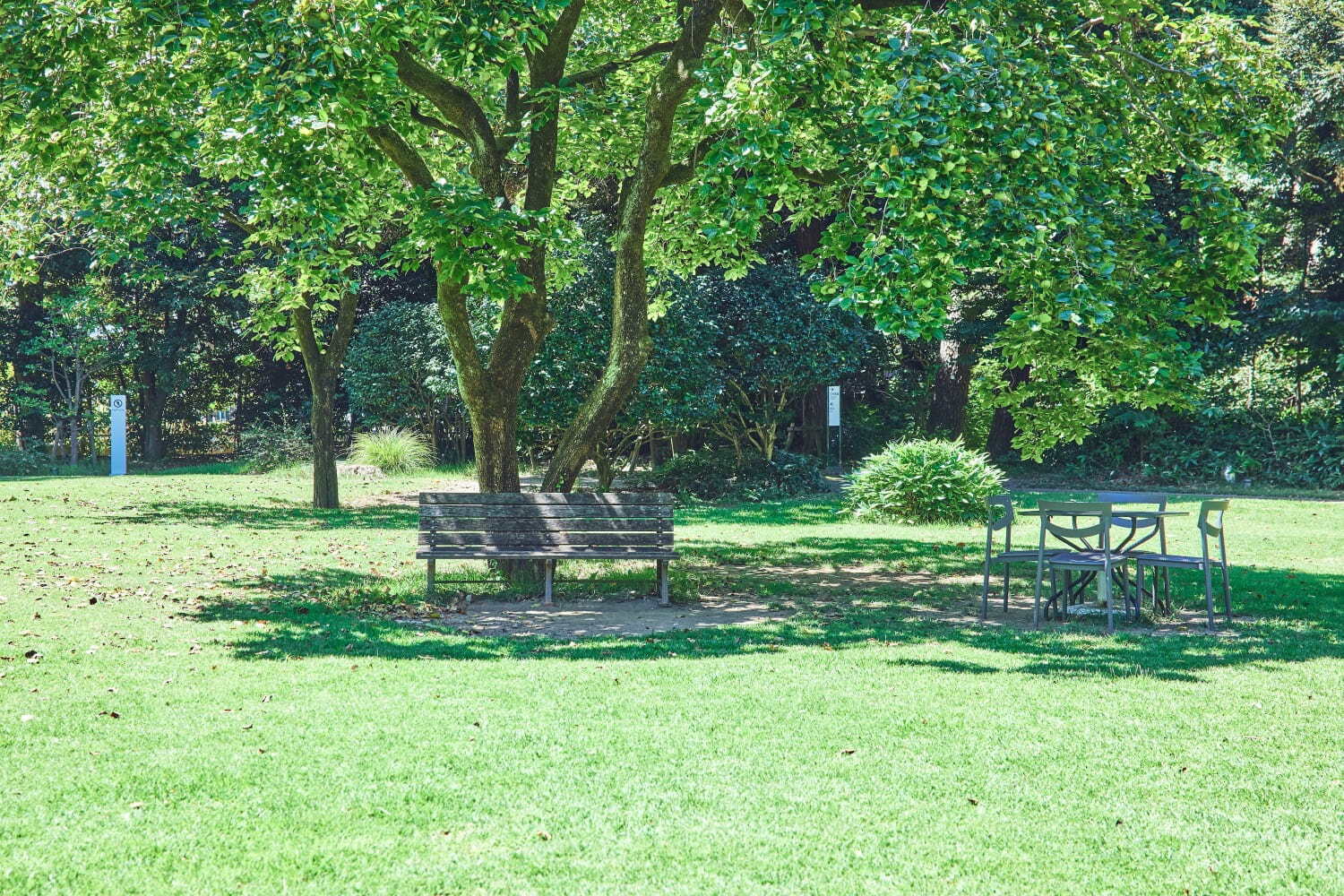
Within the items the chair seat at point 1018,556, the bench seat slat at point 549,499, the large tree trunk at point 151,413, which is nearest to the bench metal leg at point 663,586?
the bench seat slat at point 549,499

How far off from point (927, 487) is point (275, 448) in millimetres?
16092

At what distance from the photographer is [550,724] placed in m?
4.96

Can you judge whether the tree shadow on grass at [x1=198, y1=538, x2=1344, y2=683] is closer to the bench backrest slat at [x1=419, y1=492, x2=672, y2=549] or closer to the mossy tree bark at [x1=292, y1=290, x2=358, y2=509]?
the bench backrest slat at [x1=419, y1=492, x2=672, y2=549]

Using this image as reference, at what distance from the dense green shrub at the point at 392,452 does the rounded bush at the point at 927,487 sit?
1152 cm

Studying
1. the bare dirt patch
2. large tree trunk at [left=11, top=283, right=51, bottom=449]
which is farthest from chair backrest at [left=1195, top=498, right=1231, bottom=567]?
large tree trunk at [left=11, top=283, right=51, bottom=449]

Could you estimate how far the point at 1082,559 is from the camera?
25.2 feet

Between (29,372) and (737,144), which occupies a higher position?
(29,372)

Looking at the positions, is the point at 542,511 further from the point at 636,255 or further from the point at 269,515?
the point at 269,515

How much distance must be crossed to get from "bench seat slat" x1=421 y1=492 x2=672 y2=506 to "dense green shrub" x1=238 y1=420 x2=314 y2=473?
1645 cm

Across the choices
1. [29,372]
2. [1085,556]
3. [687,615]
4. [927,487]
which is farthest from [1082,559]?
[29,372]

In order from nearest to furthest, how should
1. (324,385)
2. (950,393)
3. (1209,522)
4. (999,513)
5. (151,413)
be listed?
(1209,522) < (999,513) < (324,385) < (950,393) < (151,413)

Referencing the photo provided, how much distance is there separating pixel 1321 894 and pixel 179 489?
61.8 feet

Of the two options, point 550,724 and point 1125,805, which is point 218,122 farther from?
point 1125,805

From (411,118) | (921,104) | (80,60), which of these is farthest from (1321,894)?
(411,118)
